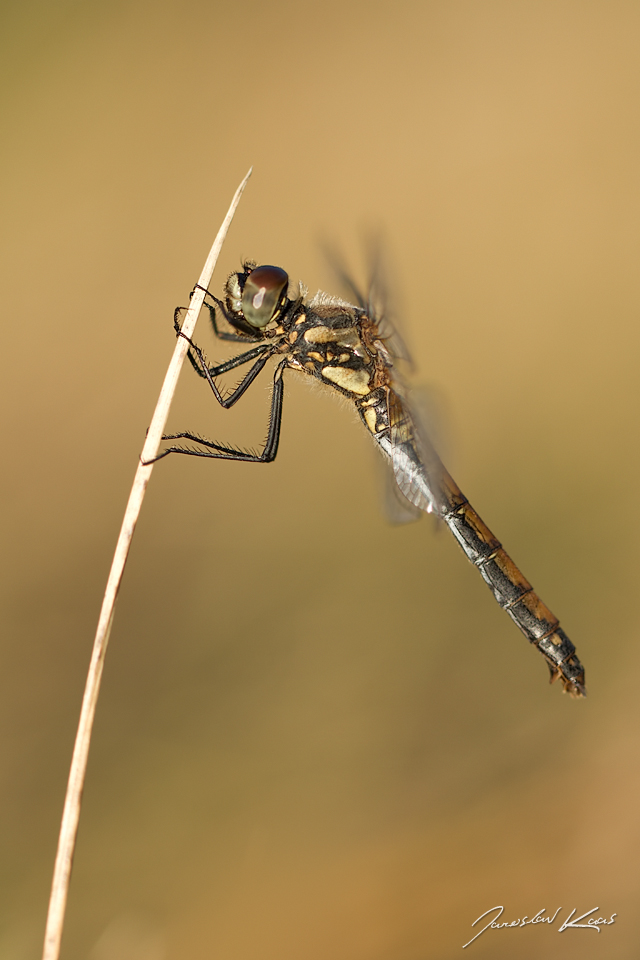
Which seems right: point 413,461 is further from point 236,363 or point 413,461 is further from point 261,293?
point 261,293

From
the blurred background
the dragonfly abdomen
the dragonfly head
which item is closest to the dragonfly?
the dragonfly abdomen

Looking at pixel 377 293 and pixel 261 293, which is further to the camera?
pixel 377 293

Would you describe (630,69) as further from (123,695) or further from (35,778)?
(35,778)

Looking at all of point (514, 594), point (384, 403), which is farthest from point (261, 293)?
point (514, 594)

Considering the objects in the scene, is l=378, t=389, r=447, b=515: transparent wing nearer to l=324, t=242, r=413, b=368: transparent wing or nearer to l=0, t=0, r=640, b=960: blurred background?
l=0, t=0, r=640, b=960: blurred background

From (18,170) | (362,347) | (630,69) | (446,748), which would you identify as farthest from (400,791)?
(630,69)
